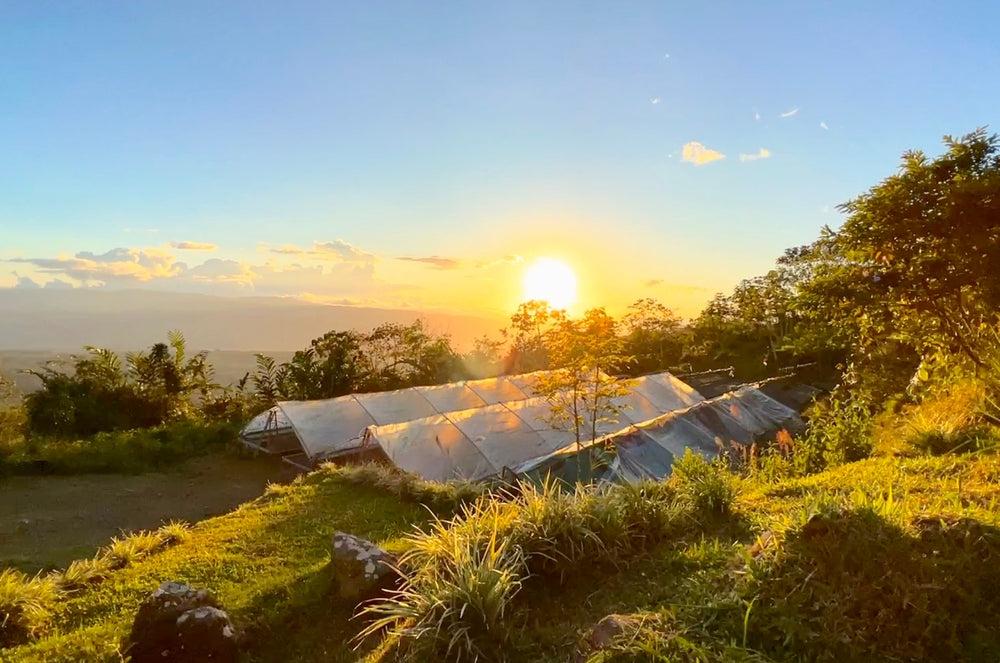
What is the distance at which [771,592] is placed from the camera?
2.81 m

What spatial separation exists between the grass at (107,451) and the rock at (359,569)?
10783 mm

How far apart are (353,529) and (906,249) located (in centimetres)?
636

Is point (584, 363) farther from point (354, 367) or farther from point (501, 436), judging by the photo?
point (354, 367)

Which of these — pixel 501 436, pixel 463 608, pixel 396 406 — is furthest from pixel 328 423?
pixel 463 608

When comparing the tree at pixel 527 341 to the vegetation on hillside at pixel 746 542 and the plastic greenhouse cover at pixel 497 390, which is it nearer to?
the plastic greenhouse cover at pixel 497 390

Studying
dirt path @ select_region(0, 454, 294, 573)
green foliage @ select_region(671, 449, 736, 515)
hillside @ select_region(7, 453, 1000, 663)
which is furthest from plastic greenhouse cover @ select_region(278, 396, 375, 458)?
green foliage @ select_region(671, 449, 736, 515)

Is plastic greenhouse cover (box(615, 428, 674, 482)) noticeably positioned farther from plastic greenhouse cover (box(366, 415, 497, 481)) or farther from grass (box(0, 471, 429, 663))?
grass (box(0, 471, 429, 663))

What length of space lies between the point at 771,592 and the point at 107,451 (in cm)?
1458

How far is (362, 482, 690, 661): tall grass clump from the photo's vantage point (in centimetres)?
311

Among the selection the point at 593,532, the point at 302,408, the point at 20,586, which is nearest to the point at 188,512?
the point at 302,408

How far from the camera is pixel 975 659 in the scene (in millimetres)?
2469

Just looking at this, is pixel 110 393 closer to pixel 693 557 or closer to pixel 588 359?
pixel 588 359

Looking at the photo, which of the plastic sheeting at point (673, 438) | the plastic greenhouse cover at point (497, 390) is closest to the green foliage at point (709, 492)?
the plastic sheeting at point (673, 438)

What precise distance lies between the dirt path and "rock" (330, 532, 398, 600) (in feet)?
16.3
